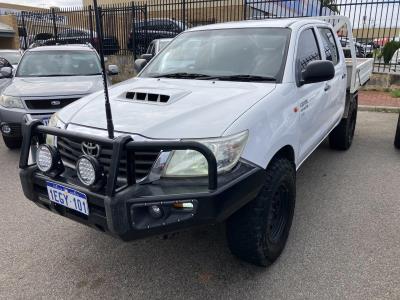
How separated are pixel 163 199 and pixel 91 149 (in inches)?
25.3

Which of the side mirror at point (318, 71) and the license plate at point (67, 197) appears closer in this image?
the license plate at point (67, 197)

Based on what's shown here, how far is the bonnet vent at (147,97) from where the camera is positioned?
2.80 metres

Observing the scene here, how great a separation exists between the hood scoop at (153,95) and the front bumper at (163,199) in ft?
2.42

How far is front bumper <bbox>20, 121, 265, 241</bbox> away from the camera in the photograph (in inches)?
81.0

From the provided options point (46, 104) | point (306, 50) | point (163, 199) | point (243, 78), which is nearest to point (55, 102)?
point (46, 104)

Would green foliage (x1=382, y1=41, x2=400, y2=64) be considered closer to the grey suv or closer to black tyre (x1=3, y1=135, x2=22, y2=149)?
the grey suv

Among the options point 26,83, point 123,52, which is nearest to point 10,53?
point 123,52

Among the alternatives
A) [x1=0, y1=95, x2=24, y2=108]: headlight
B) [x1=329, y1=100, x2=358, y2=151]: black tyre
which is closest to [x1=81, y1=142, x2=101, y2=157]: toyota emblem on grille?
[x1=0, y1=95, x2=24, y2=108]: headlight

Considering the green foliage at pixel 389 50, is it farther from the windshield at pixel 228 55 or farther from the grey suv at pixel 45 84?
the windshield at pixel 228 55

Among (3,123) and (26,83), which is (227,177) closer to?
(3,123)

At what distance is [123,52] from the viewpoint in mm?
14766

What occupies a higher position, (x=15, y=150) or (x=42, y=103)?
(x=42, y=103)

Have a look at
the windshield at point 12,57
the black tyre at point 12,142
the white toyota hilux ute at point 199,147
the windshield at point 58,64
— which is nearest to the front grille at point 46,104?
the black tyre at point 12,142

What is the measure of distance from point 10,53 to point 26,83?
5.88 m
